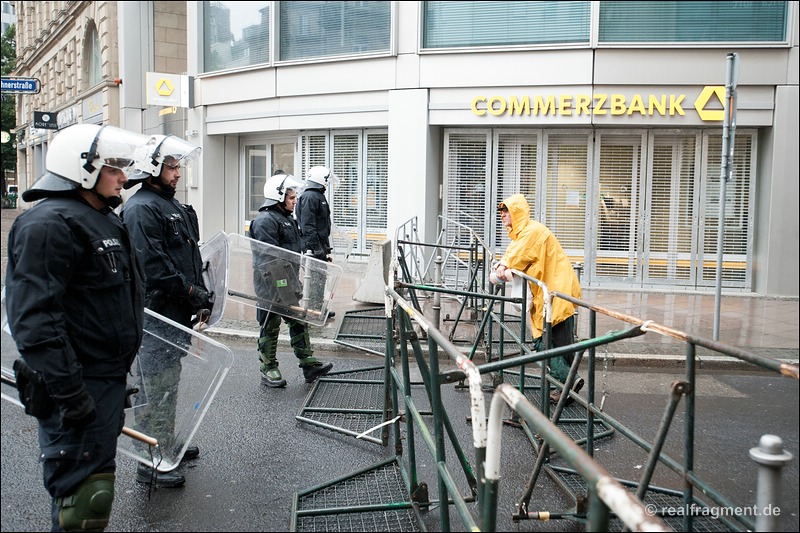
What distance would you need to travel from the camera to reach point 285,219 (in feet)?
21.9

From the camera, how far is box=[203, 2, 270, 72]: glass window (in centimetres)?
1653

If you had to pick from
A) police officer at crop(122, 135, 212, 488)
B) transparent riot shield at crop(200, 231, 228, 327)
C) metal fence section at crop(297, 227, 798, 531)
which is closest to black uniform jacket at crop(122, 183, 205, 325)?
police officer at crop(122, 135, 212, 488)

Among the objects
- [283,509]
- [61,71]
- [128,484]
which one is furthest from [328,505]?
[61,71]

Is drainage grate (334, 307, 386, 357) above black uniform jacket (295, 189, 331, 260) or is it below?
below

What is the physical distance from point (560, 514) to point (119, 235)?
2611 mm

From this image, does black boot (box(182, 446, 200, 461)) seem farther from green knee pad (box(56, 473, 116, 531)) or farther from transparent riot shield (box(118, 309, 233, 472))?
green knee pad (box(56, 473, 116, 531))

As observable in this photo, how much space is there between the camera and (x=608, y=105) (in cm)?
1316

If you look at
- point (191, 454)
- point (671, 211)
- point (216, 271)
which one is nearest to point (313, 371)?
point (216, 271)

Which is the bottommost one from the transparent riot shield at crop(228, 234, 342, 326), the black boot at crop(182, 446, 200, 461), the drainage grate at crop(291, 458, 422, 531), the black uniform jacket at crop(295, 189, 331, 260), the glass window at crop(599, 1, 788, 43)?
the drainage grate at crop(291, 458, 422, 531)

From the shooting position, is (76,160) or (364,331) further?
(364,331)

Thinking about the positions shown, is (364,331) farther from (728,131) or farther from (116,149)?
(116,149)

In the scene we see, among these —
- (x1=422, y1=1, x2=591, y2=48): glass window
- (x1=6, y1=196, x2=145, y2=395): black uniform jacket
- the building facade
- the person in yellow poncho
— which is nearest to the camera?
(x1=6, y1=196, x2=145, y2=395): black uniform jacket

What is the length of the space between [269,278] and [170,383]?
243cm

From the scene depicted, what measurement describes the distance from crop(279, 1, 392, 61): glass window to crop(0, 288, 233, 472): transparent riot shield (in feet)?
38.2
